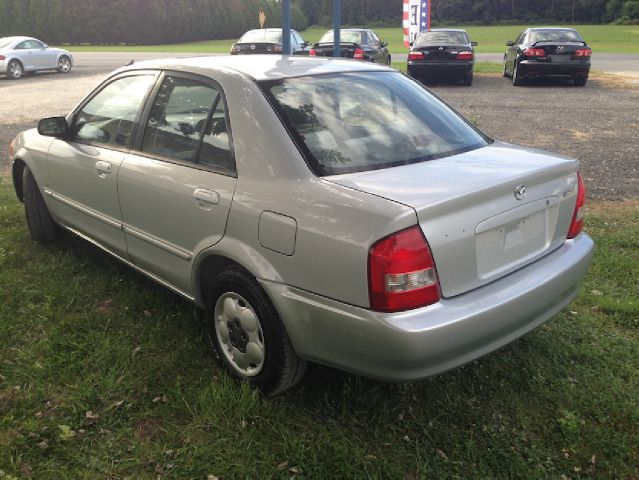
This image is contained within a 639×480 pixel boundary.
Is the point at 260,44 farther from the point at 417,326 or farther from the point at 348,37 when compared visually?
the point at 417,326

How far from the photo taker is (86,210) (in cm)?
411

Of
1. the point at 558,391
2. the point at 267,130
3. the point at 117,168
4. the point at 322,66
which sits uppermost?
the point at 322,66

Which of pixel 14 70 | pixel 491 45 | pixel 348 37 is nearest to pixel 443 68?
pixel 348 37

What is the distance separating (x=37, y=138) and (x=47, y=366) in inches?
86.4

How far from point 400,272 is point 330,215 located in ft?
1.26

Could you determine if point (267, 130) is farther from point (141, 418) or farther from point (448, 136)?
point (141, 418)

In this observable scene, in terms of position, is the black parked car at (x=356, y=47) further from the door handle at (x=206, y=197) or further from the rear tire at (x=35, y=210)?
the door handle at (x=206, y=197)

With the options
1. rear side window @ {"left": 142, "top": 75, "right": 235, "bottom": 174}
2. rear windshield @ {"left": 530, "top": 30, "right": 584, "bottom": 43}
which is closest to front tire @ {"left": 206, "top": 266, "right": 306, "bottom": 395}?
rear side window @ {"left": 142, "top": 75, "right": 235, "bottom": 174}

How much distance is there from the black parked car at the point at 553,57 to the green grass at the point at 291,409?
42.4ft

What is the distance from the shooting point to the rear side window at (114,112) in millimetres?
3725

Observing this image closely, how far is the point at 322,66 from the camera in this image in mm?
3518

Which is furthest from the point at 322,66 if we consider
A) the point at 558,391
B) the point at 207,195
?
the point at 558,391

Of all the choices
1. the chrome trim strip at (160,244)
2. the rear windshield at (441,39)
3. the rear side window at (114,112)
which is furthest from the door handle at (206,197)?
the rear windshield at (441,39)

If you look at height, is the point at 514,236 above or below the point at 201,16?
below
